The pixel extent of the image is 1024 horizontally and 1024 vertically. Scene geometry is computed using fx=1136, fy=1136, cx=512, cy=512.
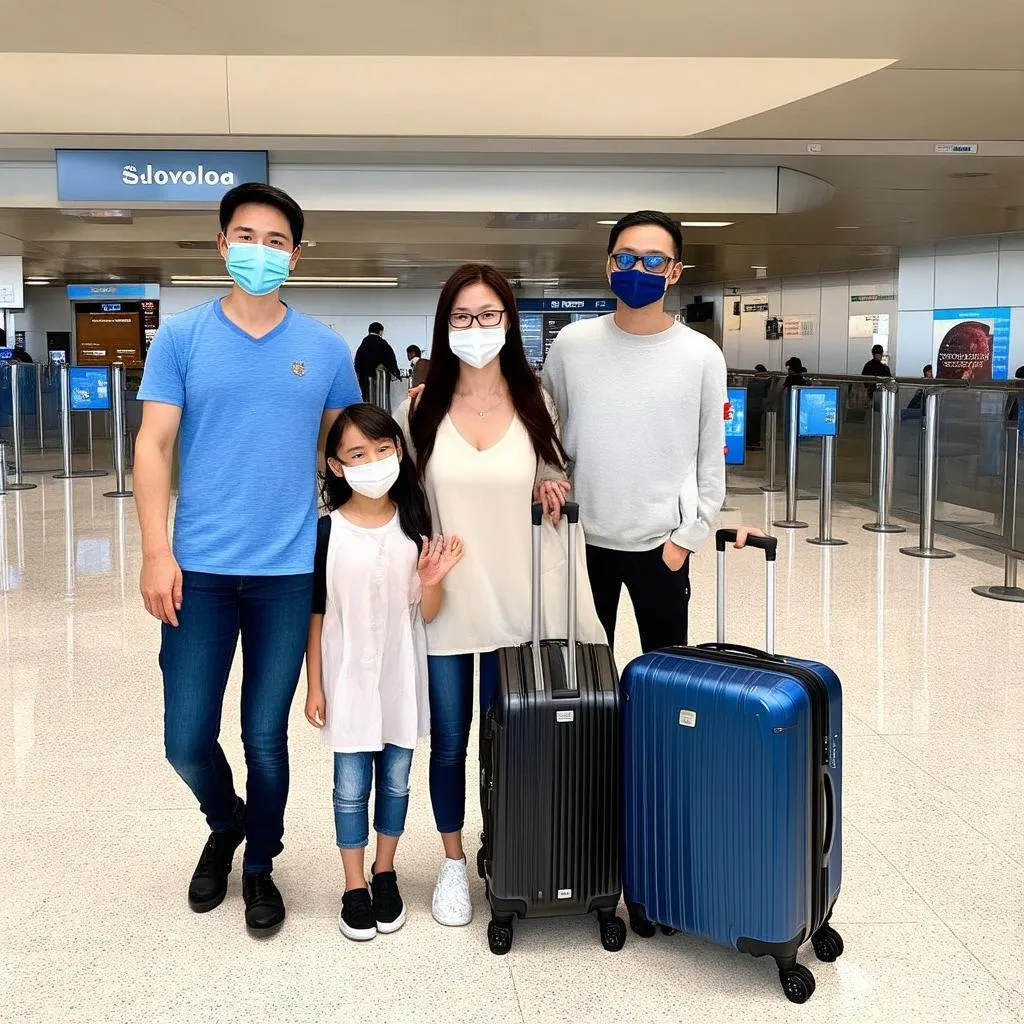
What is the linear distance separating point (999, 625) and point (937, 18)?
366 centimetres

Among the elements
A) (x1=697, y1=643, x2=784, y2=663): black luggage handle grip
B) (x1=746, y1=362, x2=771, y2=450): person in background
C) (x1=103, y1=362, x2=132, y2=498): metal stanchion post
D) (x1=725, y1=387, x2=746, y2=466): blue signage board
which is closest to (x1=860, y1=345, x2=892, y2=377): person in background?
(x1=746, y1=362, x2=771, y2=450): person in background

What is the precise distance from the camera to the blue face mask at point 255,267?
2.76m

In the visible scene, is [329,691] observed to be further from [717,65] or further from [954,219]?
[954,219]

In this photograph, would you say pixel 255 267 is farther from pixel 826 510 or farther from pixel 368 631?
pixel 826 510

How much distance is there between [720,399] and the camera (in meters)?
3.14

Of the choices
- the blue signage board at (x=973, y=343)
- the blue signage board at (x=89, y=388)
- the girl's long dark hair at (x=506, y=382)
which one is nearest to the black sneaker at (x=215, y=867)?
the girl's long dark hair at (x=506, y=382)

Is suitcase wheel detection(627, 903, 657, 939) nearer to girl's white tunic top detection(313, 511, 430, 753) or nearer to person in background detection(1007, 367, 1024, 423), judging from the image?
girl's white tunic top detection(313, 511, 430, 753)

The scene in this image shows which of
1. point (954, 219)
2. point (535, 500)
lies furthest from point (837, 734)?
point (954, 219)

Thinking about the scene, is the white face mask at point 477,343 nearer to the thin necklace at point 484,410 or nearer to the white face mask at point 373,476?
the thin necklace at point 484,410

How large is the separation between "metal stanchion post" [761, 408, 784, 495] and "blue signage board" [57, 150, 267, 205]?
7.26 m

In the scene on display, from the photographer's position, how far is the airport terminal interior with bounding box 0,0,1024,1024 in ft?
9.39

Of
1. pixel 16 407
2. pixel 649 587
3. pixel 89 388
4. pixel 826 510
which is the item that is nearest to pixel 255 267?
pixel 649 587

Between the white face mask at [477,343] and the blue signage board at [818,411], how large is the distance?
8648mm

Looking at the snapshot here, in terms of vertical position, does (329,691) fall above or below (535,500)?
below
